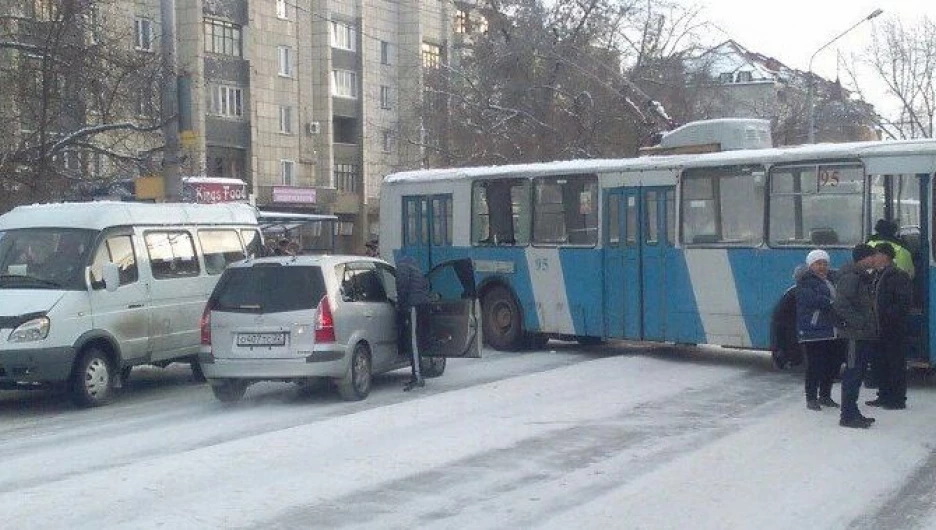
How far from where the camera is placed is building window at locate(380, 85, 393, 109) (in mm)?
61938

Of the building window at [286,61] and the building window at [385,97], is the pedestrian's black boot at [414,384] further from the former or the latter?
the building window at [385,97]

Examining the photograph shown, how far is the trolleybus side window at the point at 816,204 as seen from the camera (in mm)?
15484

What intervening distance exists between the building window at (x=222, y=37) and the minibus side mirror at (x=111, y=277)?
3680 cm

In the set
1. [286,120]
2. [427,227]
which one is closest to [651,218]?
[427,227]

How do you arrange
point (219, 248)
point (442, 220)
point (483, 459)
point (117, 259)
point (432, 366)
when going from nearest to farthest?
point (483, 459)
point (117, 259)
point (432, 366)
point (219, 248)
point (442, 220)

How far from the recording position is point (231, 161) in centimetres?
5256

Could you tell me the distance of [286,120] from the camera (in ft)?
181

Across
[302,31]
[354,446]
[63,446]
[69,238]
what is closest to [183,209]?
[69,238]

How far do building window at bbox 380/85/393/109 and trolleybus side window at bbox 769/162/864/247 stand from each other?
4674 centimetres

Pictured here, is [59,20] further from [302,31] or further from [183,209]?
[302,31]

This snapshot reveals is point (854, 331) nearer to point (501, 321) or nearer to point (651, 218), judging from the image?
point (651, 218)

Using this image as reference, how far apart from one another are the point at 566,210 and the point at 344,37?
41501 millimetres

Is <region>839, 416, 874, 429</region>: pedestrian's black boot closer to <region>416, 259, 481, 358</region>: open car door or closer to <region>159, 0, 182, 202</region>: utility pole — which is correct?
<region>416, 259, 481, 358</region>: open car door

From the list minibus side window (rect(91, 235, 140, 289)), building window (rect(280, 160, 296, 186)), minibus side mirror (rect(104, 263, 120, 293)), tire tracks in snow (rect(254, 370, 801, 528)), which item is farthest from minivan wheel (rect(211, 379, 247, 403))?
building window (rect(280, 160, 296, 186))
